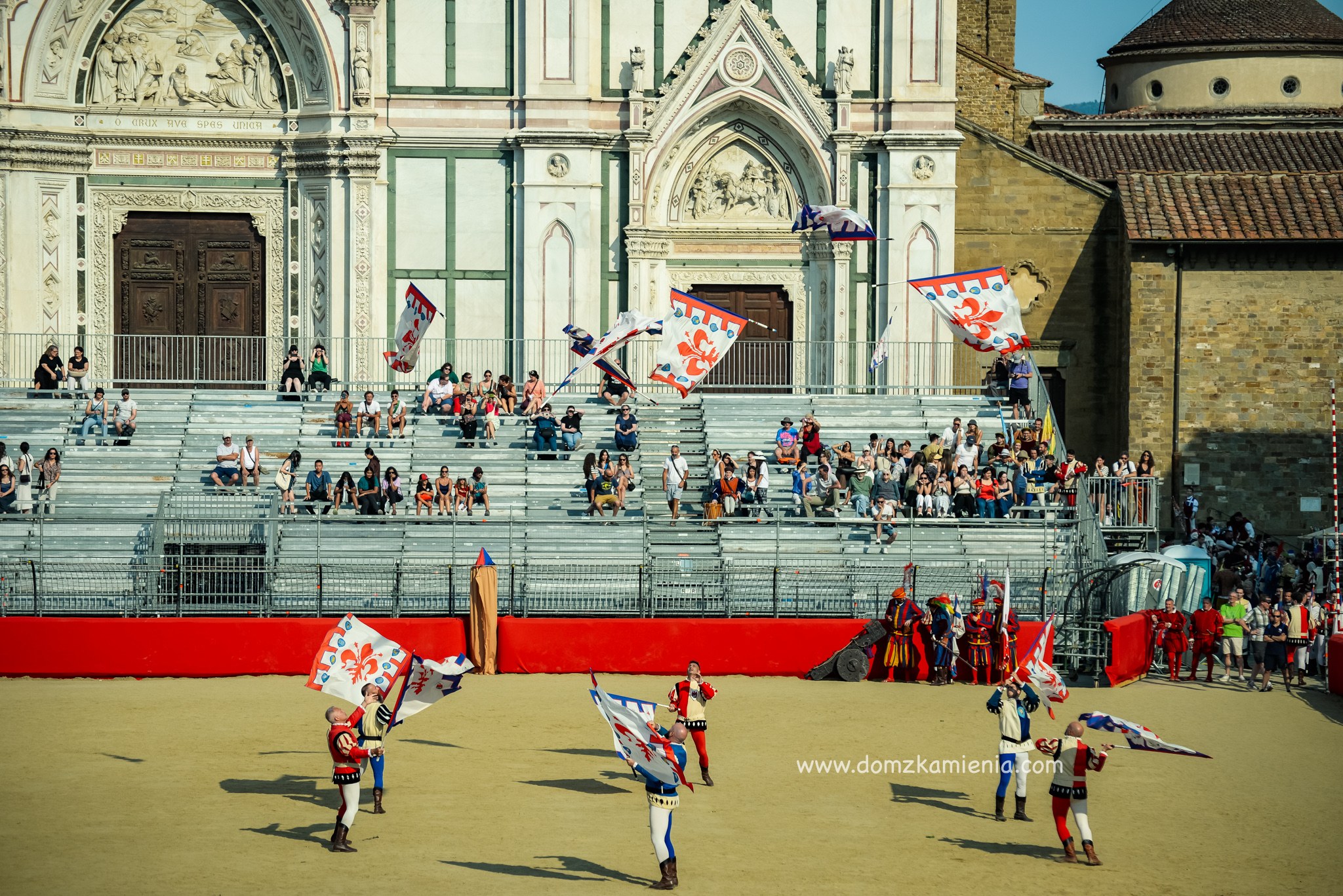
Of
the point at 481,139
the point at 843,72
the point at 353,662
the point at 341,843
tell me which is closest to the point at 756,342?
the point at 843,72

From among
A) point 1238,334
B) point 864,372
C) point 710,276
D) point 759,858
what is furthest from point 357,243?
point 759,858

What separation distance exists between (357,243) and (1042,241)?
16.4 m

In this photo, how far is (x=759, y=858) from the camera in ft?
55.3

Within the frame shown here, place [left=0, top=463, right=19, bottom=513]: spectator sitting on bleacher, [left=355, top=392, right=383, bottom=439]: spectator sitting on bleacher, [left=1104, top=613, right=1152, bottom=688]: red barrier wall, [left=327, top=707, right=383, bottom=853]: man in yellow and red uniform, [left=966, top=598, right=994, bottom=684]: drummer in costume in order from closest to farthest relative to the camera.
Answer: [left=327, top=707, right=383, bottom=853]: man in yellow and red uniform
[left=966, top=598, right=994, bottom=684]: drummer in costume
[left=1104, top=613, right=1152, bottom=688]: red barrier wall
[left=0, top=463, right=19, bottom=513]: spectator sitting on bleacher
[left=355, top=392, right=383, bottom=439]: spectator sitting on bleacher

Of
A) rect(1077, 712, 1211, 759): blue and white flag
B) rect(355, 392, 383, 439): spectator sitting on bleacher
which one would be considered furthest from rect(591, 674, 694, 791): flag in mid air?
rect(355, 392, 383, 439): spectator sitting on bleacher

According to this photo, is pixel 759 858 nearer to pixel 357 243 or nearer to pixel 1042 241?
pixel 357 243

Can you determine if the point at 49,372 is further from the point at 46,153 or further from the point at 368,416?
the point at 368,416

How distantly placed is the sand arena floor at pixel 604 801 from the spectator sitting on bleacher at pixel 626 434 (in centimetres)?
857

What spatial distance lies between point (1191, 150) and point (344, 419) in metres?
25.6

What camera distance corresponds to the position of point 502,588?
2802 cm

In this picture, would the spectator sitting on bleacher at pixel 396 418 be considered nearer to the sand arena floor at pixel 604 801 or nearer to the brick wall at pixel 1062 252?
the sand arena floor at pixel 604 801

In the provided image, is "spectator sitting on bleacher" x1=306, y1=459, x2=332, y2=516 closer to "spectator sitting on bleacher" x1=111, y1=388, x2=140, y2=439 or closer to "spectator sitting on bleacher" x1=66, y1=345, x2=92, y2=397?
"spectator sitting on bleacher" x1=111, y1=388, x2=140, y2=439

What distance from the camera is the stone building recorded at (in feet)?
127

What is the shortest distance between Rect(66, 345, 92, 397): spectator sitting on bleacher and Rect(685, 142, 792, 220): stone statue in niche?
13.7 metres
